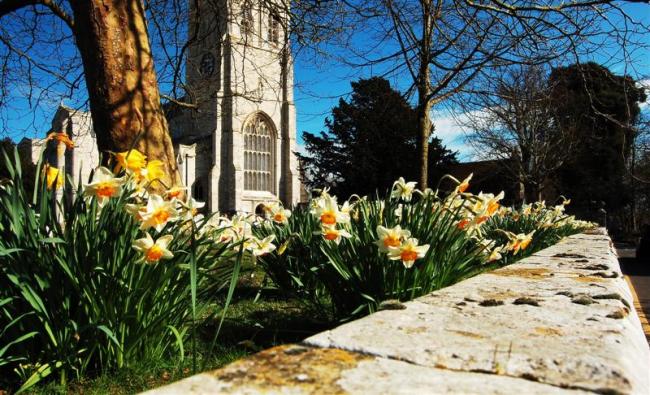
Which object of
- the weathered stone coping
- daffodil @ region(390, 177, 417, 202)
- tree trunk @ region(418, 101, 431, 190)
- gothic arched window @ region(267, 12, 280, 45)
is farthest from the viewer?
gothic arched window @ region(267, 12, 280, 45)

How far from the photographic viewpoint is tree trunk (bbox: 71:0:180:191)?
3875 mm

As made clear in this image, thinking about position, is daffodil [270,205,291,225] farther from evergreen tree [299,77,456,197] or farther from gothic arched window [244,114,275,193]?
gothic arched window [244,114,275,193]

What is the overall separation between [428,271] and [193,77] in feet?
27.5

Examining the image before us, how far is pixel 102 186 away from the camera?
2.03 metres

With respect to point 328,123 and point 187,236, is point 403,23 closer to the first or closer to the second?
point 187,236

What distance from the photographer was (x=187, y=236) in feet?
8.16

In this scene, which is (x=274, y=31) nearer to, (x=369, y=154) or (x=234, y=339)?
(x=234, y=339)

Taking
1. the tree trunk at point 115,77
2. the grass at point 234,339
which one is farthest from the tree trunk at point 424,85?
the tree trunk at point 115,77

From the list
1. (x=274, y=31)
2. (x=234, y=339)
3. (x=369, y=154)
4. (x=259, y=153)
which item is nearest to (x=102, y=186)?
(x=234, y=339)

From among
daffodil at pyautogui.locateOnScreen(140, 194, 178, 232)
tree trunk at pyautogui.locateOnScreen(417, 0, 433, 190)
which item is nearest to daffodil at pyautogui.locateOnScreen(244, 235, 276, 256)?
daffodil at pyautogui.locateOnScreen(140, 194, 178, 232)

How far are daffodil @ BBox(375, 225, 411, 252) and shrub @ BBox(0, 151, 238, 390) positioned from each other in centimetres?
87

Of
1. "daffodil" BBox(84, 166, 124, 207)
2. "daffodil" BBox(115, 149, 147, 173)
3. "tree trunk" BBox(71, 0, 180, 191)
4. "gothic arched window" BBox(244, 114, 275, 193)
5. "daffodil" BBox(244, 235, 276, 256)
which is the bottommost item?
"daffodil" BBox(244, 235, 276, 256)

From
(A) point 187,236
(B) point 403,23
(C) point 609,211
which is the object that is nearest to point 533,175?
(B) point 403,23

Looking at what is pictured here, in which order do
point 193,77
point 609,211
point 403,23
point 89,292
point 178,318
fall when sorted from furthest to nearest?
point 609,211
point 193,77
point 403,23
point 178,318
point 89,292
